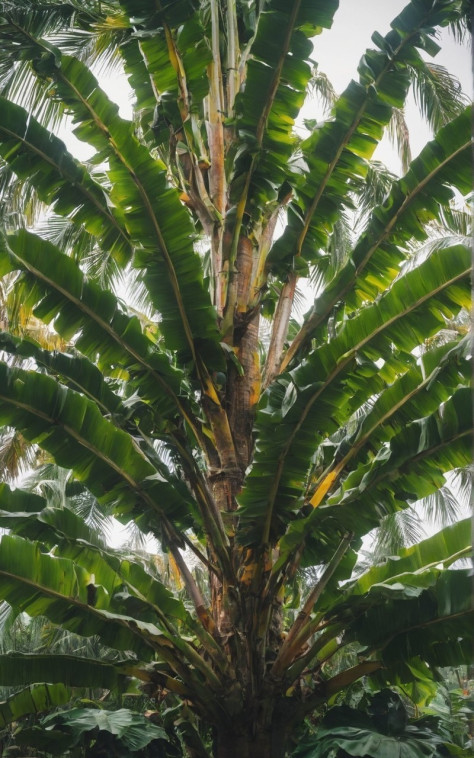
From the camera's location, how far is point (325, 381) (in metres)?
3.64

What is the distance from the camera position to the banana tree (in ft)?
11.5

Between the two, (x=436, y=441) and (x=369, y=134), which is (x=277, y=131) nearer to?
(x=369, y=134)

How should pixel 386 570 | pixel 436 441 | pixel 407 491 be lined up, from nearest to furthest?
pixel 436 441 < pixel 407 491 < pixel 386 570

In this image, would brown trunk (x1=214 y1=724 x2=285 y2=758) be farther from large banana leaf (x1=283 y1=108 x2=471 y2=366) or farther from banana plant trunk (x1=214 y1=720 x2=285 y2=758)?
large banana leaf (x1=283 y1=108 x2=471 y2=366)

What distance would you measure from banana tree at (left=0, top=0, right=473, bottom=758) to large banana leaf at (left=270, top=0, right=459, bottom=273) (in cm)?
1

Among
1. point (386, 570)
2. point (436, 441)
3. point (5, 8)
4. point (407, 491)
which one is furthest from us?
A: point (5, 8)

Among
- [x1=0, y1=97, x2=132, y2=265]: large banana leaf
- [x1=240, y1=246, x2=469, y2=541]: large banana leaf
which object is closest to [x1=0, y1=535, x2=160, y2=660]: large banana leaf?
[x1=240, y1=246, x2=469, y2=541]: large banana leaf

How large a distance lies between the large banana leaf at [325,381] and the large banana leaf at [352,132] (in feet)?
3.14

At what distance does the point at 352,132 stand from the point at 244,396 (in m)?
1.74

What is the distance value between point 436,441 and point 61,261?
2.20 metres

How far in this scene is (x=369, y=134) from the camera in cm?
423

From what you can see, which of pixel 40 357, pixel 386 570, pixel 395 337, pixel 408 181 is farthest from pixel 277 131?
pixel 386 570

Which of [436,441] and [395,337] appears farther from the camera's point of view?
[395,337]

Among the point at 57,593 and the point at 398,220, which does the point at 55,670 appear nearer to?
the point at 57,593
